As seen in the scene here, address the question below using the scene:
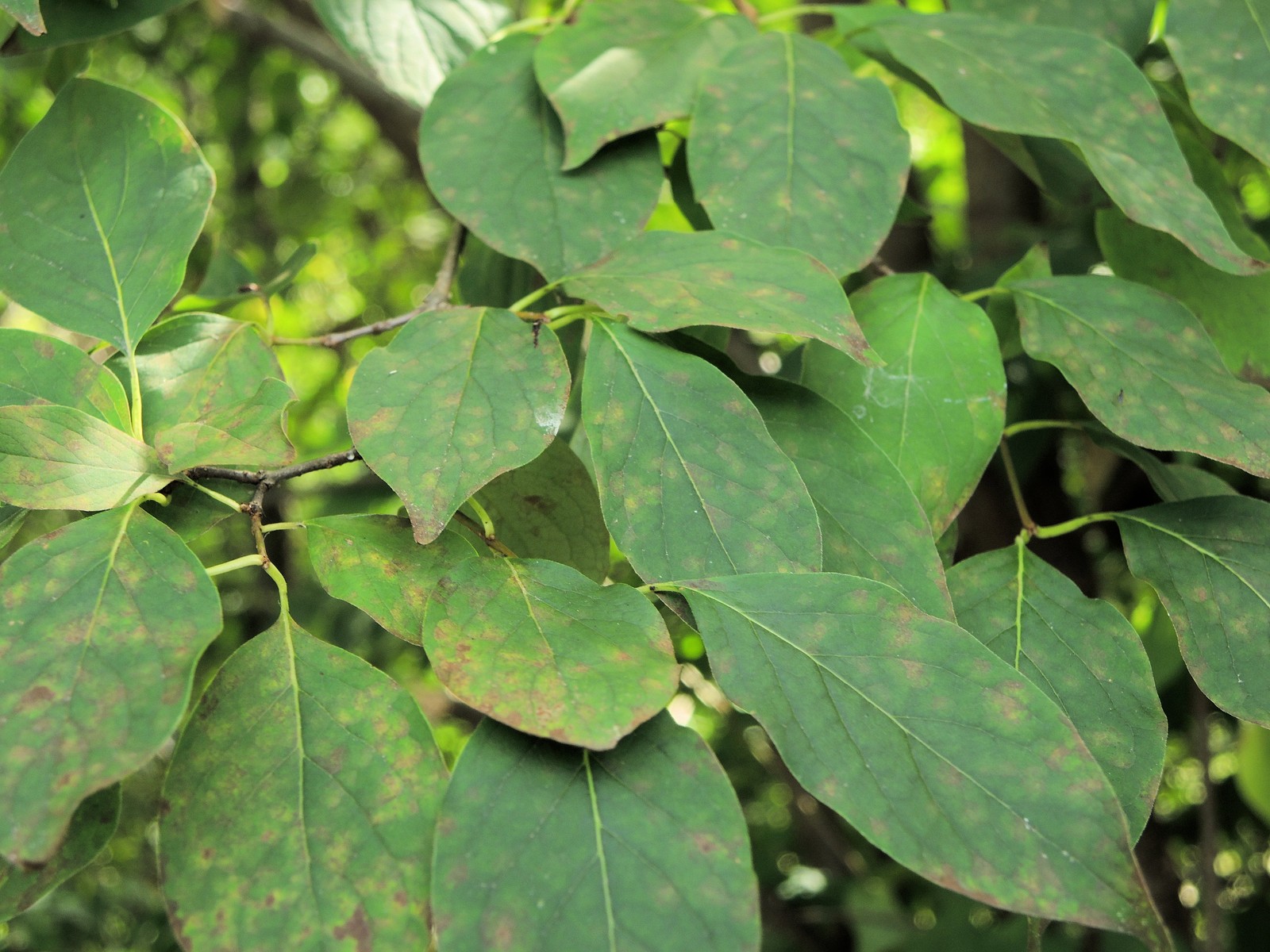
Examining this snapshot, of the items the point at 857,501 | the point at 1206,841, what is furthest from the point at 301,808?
the point at 1206,841

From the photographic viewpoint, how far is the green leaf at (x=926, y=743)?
0.34 meters

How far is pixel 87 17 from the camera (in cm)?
59

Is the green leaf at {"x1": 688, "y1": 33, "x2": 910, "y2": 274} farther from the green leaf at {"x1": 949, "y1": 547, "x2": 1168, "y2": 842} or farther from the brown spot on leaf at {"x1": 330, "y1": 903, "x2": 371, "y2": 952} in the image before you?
the brown spot on leaf at {"x1": 330, "y1": 903, "x2": 371, "y2": 952}

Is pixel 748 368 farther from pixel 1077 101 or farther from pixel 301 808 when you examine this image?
pixel 301 808

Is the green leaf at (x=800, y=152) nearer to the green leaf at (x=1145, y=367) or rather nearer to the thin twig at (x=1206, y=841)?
the green leaf at (x=1145, y=367)

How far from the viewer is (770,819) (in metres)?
2.43

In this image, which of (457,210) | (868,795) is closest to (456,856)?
(868,795)

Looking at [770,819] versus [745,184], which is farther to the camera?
[770,819]

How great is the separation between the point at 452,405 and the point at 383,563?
7 cm

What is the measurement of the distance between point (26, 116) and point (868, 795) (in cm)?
244

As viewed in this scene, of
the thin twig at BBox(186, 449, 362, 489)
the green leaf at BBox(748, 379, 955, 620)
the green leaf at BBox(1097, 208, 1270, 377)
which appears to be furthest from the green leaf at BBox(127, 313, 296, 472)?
the green leaf at BBox(1097, 208, 1270, 377)

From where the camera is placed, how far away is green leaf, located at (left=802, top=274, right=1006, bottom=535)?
19.5 inches

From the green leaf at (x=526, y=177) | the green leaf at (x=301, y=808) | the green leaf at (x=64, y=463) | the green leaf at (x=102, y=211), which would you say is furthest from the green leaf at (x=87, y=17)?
the green leaf at (x=301, y=808)

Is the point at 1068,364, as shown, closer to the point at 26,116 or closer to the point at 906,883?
the point at 906,883
